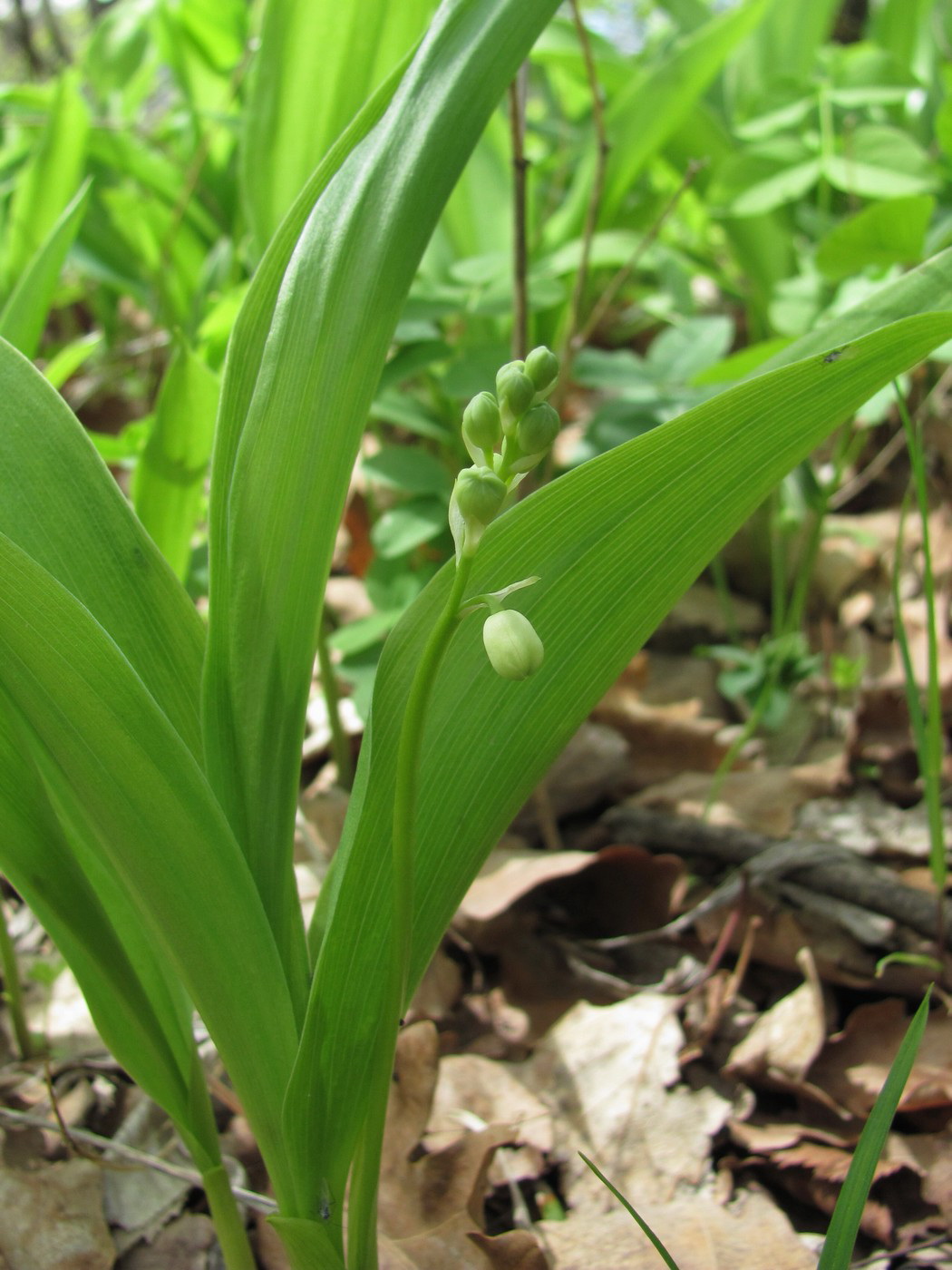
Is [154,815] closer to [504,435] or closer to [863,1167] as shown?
[504,435]

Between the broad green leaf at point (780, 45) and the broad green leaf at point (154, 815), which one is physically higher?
the broad green leaf at point (780, 45)

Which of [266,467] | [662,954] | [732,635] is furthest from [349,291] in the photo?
[732,635]

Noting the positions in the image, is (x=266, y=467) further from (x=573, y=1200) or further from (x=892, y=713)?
(x=892, y=713)

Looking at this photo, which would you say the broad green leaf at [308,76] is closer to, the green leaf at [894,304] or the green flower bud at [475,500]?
the green leaf at [894,304]

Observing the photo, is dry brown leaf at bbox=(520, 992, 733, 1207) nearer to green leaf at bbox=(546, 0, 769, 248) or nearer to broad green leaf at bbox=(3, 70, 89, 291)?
green leaf at bbox=(546, 0, 769, 248)

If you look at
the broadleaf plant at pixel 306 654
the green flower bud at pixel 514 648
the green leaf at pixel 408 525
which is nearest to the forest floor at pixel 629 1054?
the broadleaf plant at pixel 306 654

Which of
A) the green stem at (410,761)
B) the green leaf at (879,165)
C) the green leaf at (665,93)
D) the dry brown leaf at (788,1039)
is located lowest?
the dry brown leaf at (788,1039)

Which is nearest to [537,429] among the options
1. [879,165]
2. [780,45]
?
[879,165]
